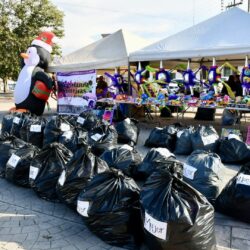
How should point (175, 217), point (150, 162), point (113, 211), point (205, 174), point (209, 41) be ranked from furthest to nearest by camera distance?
point (209, 41)
point (150, 162)
point (205, 174)
point (113, 211)
point (175, 217)

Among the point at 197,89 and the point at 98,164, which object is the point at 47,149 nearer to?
the point at 98,164

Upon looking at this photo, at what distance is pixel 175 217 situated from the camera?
2164mm

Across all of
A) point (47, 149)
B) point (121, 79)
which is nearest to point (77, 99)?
point (121, 79)

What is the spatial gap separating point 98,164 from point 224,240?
54.1 inches

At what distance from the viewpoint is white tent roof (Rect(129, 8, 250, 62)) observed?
22.2ft

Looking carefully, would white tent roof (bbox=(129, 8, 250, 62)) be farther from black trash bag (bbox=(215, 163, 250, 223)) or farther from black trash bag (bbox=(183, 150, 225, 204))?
black trash bag (bbox=(215, 163, 250, 223))

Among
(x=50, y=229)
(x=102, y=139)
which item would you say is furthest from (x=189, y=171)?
(x=102, y=139)

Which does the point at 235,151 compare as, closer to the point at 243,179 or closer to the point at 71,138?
the point at 243,179

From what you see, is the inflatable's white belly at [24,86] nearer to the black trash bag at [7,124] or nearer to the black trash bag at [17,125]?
the black trash bag at [7,124]

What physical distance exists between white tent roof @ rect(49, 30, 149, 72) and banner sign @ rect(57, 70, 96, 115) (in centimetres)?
21

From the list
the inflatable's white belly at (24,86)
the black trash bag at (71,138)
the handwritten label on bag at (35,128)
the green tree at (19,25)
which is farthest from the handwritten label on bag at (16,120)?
the green tree at (19,25)

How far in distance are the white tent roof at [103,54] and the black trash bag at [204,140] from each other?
3.65 m

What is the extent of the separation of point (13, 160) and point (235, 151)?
326cm

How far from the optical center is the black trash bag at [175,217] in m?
2.19
